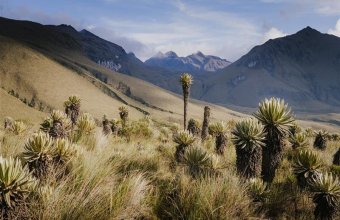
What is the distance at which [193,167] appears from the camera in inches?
400

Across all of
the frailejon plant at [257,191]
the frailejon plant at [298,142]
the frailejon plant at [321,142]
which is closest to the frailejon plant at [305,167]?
the frailejon plant at [257,191]

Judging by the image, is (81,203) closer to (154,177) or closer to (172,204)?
(172,204)

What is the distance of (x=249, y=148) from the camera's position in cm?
1013

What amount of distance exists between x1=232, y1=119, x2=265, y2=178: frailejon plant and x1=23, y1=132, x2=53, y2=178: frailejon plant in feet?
15.1

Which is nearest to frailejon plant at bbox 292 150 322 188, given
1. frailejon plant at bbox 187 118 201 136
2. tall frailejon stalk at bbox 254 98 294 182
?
tall frailejon stalk at bbox 254 98 294 182

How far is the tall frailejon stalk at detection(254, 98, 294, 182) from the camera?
10.7 metres

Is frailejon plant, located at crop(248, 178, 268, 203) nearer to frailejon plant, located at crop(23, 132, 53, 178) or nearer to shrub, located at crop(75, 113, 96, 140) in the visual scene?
frailejon plant, located at crop(23, 132, 53, 178)

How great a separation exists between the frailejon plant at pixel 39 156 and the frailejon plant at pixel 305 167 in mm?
6003

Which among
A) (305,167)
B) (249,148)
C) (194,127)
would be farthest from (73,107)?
(305,167)

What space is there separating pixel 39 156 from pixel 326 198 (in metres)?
5.77

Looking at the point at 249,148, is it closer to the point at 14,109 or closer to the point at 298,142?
the point at 298,142

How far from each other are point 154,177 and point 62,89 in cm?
19024

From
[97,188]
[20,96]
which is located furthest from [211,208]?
[20,96]

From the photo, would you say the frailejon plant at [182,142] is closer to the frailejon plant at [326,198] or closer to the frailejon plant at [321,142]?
the frailejon plant at [326,198]
